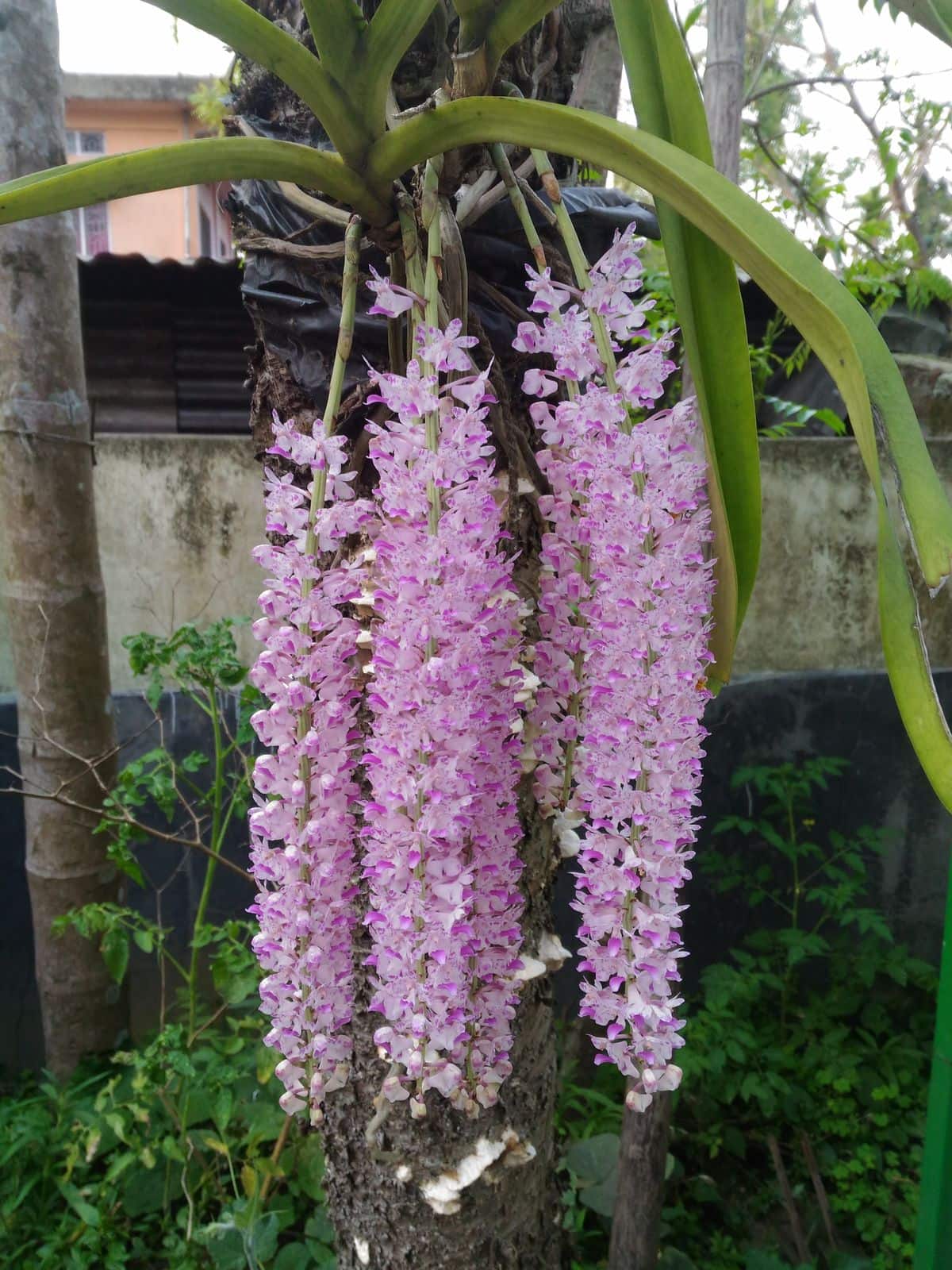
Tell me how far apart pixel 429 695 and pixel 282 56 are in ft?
1.34

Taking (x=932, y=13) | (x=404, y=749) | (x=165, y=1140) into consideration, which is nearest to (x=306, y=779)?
(x=404, y=749)

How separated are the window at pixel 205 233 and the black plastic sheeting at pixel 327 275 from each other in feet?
23.2

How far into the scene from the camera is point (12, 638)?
6.24 ft

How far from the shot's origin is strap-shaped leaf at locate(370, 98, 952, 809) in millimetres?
428

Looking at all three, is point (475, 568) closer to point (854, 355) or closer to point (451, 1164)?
point (854, 355)

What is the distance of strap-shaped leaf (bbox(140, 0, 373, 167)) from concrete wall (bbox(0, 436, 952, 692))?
1979 millimetres

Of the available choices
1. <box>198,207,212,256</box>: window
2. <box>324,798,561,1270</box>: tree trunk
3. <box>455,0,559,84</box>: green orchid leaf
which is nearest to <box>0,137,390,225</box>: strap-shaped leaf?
<box>455,0,559,84</box>: green orchid leaf

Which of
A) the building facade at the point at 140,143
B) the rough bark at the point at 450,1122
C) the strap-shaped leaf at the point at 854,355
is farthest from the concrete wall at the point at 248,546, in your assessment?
the building facade at the point at 140,143

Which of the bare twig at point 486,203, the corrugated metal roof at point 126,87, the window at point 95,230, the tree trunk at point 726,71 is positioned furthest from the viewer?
the window at point 95,230

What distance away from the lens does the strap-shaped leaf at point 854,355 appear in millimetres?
428

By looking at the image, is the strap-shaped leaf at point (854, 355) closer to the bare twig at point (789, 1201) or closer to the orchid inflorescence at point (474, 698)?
the orchid inflorescence at point (474, 698)

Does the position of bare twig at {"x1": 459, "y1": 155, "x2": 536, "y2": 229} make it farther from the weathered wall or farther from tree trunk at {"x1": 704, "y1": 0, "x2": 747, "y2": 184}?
the weathered wall

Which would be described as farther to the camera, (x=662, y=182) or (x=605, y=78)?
(x=605, y=78)

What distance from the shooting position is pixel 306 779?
0.61 m
